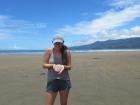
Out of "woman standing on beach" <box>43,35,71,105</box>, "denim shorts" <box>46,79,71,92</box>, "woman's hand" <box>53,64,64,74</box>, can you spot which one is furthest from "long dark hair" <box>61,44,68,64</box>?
"denim shorts" <box>46,79,71,92</box>

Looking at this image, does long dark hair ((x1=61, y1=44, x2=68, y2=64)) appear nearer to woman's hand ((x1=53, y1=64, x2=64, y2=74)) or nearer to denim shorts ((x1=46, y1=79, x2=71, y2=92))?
woman's hand ((x1=53, y1=64, x2=64, y2=74))

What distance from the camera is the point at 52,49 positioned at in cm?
711

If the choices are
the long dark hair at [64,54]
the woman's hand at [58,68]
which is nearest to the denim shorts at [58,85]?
the woman's hand at [58,68]

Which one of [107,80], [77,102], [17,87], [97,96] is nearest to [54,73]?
[77,102]

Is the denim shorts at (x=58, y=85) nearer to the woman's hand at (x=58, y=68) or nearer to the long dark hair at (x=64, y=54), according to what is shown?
the woman's hand at (x=58, y=68)

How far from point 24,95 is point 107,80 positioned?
4.49 m

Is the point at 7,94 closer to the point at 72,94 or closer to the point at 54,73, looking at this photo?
the point at 72,94

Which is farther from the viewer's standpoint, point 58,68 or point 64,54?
point 64,54

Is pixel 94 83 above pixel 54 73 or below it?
below

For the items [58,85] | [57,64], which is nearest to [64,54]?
[57,64]

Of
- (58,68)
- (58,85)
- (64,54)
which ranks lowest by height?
(58,85)

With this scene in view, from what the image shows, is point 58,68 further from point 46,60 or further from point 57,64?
point 46,60

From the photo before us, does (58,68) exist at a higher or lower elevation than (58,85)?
higher

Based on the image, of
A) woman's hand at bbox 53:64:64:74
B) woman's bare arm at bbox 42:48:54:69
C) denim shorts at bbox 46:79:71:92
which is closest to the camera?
woman's hand at bbox 53:64:64:74
